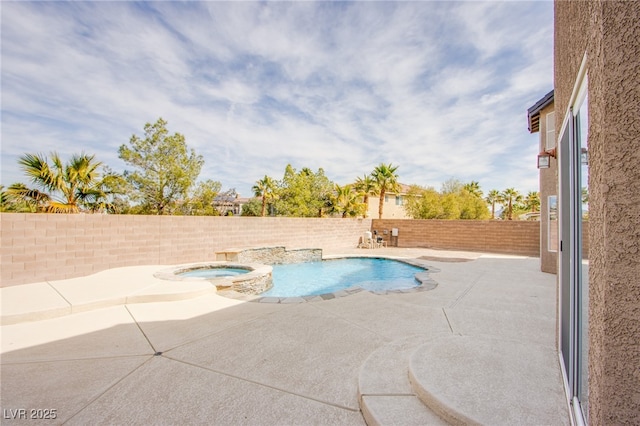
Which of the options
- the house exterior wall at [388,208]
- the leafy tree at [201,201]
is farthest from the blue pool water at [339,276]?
the house exterior wall at [388,208]

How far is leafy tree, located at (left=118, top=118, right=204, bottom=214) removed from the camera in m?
17.1

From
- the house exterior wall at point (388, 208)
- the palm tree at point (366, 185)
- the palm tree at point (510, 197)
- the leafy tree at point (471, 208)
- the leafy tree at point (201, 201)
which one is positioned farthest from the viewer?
the palm tree at point (510, 197)

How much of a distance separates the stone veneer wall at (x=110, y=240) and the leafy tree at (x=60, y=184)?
2735 mm

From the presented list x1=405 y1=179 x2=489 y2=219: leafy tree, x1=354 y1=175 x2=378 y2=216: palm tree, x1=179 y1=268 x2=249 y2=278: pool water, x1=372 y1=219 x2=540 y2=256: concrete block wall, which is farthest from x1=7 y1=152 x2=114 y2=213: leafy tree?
x1=405 y1=179 x2=489 y2=219: leafy tree

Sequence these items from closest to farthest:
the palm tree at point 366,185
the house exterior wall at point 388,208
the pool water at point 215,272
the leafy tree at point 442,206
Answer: the pool water at point 215,272 < the leafy tree at point 442,206 < the palm tree at point 366,185 < the house exterior wall at point 388,208

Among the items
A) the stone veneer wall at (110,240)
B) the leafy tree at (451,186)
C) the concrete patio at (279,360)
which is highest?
the leafy tree at (451,186)

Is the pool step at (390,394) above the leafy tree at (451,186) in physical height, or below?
below

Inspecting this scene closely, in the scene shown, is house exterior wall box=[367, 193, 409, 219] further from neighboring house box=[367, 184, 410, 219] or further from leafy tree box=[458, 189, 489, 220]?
leafy tree box=[458, 189, 489, 220]

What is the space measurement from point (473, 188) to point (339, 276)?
31401mm

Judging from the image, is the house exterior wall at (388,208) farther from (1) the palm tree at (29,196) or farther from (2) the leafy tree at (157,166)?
(1) the palm tree at (29,196)

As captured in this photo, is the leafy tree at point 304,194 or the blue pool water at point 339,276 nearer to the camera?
the blue pool water at point 339,276

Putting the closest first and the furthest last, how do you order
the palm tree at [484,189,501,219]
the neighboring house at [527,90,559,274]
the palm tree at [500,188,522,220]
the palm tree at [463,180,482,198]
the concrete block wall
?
the neighboring house at [527,90,559,274]
the concrete block wall
the palm tree at [463,180,482,198]
the palm tree at [500,188,522,220]
the palm tree at [484,189,501,219]

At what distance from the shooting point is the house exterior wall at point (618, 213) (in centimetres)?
110

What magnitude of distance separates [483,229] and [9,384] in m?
16.6
